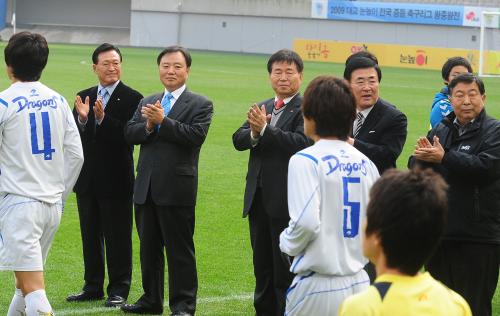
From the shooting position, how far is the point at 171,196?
7.37 m

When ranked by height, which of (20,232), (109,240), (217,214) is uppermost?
(20,232)

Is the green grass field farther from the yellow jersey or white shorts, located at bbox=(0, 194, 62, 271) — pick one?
the yellow jersey

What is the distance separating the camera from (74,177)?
6551 mm

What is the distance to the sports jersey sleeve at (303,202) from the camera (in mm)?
4566

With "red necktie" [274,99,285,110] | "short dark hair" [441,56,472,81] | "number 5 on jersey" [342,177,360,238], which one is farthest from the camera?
"short dark hair" [441,56,472,81]

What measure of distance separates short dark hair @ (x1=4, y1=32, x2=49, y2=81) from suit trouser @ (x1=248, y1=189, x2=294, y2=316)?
6.08ft

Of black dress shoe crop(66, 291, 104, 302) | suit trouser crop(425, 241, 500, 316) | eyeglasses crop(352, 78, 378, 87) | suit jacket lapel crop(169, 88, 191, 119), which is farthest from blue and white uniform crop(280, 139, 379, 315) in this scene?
black dress shoe crop(66, 291, 104, 302)

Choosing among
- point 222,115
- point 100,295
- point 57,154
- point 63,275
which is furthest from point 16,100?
point 222,115

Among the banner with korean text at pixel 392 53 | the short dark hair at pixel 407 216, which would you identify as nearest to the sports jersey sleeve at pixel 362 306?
the short dark hair at pixel 407 216

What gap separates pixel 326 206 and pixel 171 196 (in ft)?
9.38

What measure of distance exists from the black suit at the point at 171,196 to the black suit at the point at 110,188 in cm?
46

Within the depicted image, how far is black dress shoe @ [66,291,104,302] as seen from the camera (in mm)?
8023

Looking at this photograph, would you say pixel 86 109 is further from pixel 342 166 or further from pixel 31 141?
pixel 342 166

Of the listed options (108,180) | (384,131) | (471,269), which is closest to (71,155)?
(108,180)
